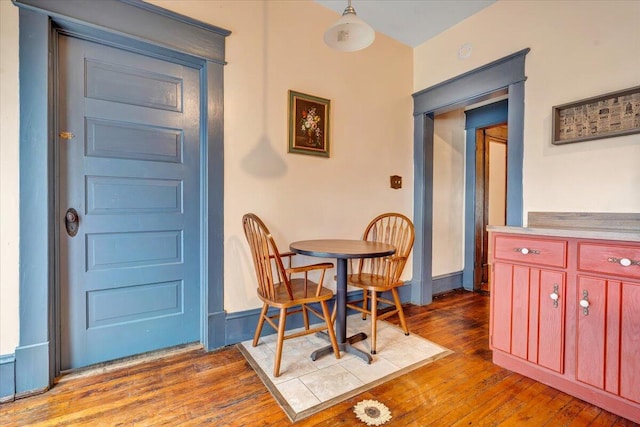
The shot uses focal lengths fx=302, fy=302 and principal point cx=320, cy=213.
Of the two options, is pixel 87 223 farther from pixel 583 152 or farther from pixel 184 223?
pixel 583 152

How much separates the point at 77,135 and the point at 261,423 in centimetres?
198

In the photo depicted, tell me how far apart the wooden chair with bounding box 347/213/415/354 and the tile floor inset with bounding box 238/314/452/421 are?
16 centimetres

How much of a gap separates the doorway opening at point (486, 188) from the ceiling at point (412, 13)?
4.47 feet

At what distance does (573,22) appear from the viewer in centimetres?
212

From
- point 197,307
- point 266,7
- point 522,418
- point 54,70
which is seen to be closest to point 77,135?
point 54,70

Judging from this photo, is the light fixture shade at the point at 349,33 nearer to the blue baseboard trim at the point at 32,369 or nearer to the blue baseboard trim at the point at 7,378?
the blue baseboard trim at the point at 32,369

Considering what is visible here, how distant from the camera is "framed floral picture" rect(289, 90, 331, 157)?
2.52 m

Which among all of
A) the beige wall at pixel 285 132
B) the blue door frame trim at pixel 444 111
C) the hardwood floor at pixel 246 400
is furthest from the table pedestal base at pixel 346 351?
the blue door frame trim at pixel 444 111

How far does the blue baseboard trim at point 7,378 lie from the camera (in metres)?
1.59

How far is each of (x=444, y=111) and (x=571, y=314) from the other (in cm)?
218

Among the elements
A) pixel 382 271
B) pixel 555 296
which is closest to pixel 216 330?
pixel 382 271

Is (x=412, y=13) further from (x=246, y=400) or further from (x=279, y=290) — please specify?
(x=246, y=400)

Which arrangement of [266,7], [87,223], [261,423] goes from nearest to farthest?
[261,423] < [87,223] < [266,7]

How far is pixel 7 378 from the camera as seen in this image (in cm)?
161
